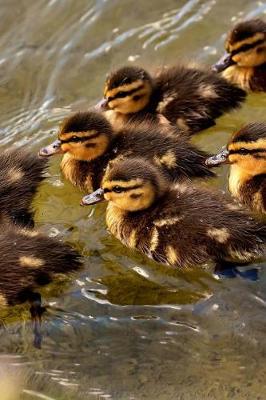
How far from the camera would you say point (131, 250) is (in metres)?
2.77

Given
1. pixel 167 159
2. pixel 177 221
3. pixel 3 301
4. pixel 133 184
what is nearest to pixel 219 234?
pixel 177 221

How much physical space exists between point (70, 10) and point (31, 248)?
203cm

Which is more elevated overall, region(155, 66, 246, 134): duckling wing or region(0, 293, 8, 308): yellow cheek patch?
region(0, 293, 8, 308): yellow cheek patch

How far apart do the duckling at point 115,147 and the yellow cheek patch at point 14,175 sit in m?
0.19

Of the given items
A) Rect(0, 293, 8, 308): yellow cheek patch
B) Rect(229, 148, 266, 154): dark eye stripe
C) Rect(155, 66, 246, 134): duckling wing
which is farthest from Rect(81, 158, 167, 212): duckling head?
Rect(155, 66, 246, 134): duckling wing

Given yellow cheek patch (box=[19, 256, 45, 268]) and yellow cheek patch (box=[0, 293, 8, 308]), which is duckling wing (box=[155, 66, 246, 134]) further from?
yellow cheek patch (box=[0, 293, 8, 308])

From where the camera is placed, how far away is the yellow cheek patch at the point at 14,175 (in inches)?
111

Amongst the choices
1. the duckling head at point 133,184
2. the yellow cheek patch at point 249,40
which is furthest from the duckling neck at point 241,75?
the duckling head at point 133,184


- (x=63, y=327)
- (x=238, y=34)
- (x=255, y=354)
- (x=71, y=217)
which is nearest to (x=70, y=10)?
(x=238, y=34)

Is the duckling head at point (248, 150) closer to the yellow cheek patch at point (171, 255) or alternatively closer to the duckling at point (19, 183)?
the yellow cheek patch at point (171, 255)

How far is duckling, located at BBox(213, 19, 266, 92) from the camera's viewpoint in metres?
3.36

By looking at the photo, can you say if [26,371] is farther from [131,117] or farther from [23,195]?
[131,117]

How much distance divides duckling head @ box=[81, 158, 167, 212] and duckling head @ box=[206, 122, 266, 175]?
294mm

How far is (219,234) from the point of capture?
8.18 feet
